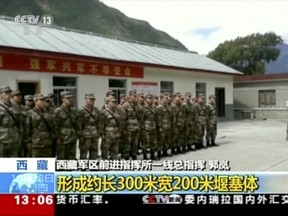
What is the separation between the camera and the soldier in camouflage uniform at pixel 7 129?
160 inches

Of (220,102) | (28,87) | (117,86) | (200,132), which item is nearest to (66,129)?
(200,132)

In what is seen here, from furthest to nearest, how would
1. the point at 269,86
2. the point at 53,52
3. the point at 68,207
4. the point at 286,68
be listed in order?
the point at 286,68
the point at 269,86
the point at 53,52
the point at 68,207

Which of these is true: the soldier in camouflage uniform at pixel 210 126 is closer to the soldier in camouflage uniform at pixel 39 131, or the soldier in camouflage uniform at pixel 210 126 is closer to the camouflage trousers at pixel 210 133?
the camouflage trousers at pixel 210 133

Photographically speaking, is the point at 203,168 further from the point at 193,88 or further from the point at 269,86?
the point at 269,86

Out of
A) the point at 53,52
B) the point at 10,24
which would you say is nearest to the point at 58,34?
the point at 10,24

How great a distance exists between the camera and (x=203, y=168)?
280cm

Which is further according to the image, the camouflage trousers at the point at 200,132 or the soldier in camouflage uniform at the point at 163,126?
the camouflage trousers at the point at 200,132

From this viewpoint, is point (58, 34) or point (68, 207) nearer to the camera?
point (68, 207)

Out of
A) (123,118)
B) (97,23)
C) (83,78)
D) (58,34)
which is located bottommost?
(123,118)

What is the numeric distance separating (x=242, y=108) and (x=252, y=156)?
13.4 meters

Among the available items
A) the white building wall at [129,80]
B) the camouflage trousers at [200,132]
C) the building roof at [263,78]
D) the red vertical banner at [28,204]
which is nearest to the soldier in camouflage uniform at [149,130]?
the camouflage trousers at [200,132]

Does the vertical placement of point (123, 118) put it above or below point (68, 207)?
above

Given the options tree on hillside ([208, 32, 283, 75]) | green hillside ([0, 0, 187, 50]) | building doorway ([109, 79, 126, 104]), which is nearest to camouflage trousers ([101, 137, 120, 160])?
building doorway ([109, 79, 126, 104])

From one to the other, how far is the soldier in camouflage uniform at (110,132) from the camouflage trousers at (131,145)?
1.89ft
